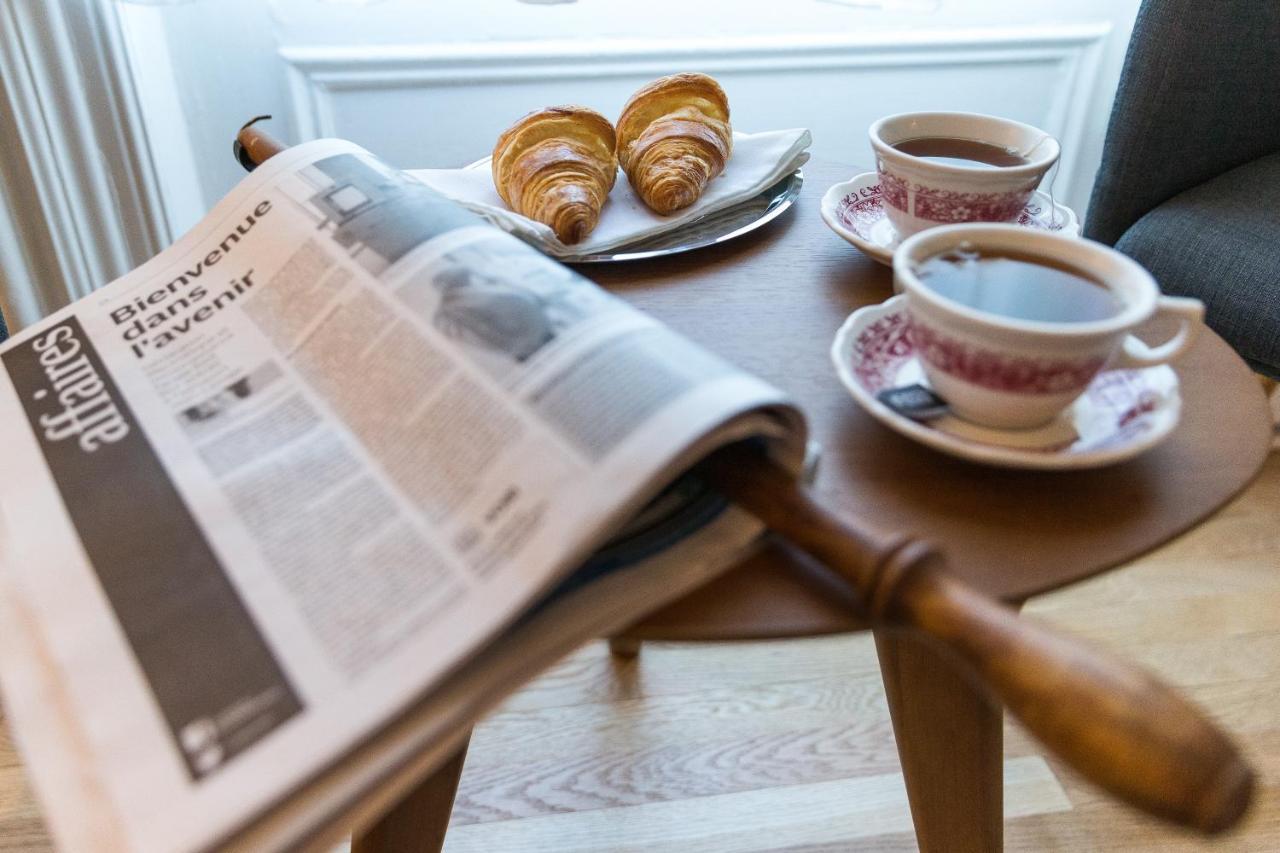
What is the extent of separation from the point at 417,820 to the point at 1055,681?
37cm

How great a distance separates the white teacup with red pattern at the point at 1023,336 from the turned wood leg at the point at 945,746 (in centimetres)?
17

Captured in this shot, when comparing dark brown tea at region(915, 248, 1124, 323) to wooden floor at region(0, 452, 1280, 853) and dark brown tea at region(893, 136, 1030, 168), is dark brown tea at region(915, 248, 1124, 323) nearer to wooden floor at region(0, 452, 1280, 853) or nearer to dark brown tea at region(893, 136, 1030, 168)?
dark brown tea at region(893, 136, 1030, 168)

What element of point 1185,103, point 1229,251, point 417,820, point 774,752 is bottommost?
point 774,752

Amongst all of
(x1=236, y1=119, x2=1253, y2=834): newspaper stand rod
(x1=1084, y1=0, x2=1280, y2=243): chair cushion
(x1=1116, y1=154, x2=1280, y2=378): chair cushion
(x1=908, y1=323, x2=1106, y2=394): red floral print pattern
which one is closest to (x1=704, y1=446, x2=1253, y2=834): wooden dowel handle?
(x1=236, y1=119, x2=1253, y2=834): newspaper stand rod

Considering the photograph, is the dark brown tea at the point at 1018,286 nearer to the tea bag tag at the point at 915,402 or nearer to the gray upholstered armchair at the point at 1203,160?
the tea bag tag at the point at 915,402

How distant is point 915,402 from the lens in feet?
1.49

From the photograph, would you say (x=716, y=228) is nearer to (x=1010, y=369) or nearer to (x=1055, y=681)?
(x=1010, y=369)

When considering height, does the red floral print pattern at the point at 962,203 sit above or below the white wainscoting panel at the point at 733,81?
above

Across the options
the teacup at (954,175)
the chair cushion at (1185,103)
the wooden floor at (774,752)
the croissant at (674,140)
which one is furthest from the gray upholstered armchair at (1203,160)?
the croissant at (674,140)

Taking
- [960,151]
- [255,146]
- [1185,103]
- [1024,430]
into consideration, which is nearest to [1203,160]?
[1185,103]

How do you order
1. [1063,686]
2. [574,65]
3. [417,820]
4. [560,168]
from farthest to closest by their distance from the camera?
1. [574,65]
2. [560,168]
3. [417,820]
4. [1063,686]

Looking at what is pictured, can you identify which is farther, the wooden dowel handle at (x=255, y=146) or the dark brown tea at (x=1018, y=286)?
the wooden dowel handle at (x=255, y=146)

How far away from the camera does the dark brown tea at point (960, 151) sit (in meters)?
0.62

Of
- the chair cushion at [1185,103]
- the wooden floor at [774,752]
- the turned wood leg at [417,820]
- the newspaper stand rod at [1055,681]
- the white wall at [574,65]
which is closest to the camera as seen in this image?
the newspaper stand rod at [1055,681]
